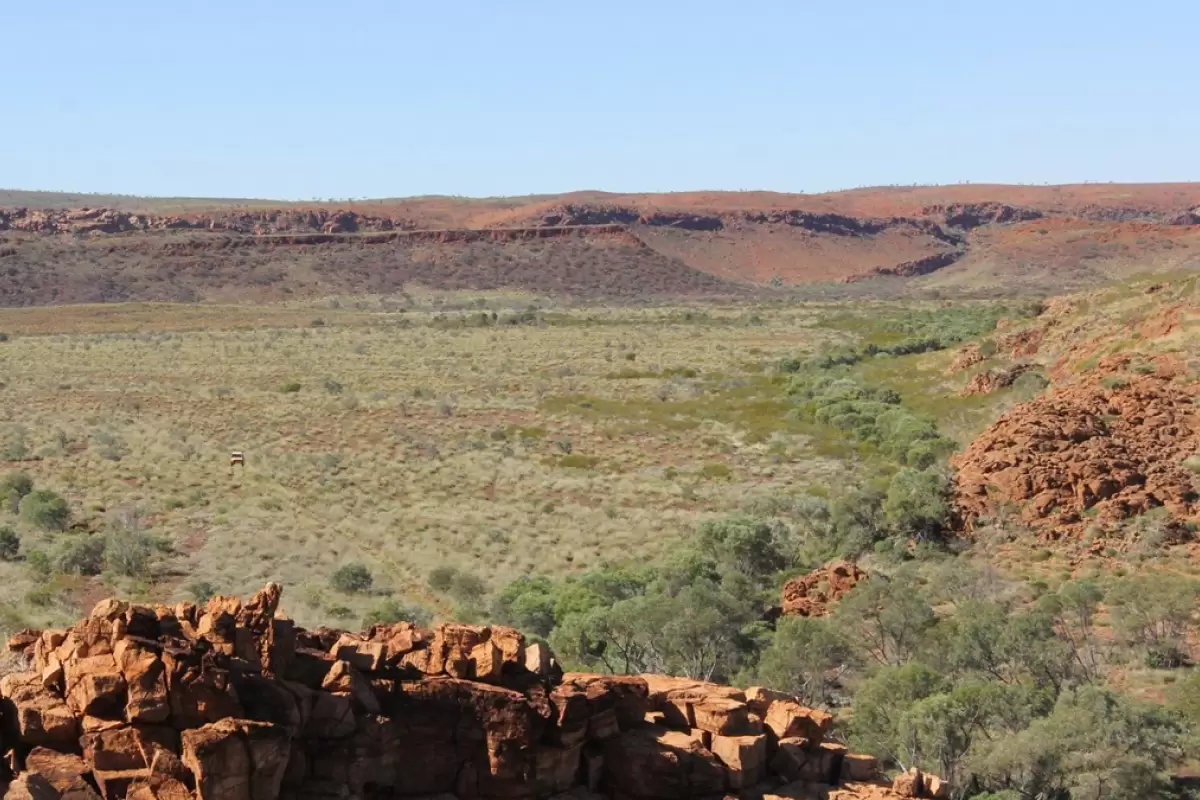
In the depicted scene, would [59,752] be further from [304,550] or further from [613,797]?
[304,550]

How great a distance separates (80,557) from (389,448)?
18.4 m

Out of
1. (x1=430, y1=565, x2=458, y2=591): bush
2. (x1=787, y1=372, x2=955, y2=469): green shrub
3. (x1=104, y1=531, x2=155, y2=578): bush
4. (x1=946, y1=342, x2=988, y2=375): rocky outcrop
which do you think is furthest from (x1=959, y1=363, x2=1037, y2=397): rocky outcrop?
(x1=104, y1=531, x2=155, y2=578): bush

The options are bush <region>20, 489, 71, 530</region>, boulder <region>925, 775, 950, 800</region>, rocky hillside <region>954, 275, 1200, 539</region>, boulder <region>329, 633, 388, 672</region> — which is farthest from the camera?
bush <region>20, 489, 71, 530</region>

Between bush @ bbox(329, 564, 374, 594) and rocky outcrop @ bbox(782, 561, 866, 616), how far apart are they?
7.97 meters

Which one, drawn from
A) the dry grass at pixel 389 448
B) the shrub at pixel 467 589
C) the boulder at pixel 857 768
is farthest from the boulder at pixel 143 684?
the shrub at pixel 467 589

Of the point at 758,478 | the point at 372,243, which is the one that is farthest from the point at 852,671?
the point at 372,243

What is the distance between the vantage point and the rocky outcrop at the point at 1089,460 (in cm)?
2717

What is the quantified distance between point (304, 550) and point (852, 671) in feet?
45.1

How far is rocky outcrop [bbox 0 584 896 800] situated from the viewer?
32.0ft

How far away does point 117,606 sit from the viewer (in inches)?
405

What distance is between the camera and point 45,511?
31.0 metres

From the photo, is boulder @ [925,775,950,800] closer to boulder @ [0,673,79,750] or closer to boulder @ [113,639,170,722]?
boulder @ [113,639,170,722]

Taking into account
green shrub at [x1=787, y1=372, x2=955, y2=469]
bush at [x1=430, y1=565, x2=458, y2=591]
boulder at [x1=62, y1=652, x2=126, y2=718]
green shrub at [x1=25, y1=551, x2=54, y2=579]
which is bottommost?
bush at [x1=430, y1=565, x2=458, y2=591]

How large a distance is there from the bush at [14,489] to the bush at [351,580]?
35.6 ft
